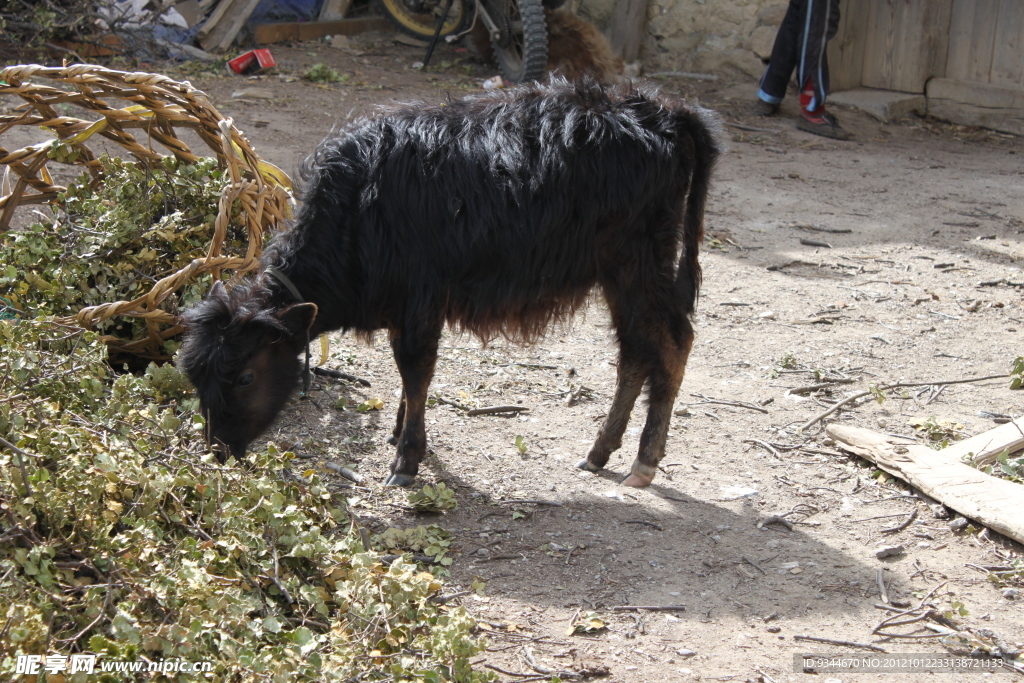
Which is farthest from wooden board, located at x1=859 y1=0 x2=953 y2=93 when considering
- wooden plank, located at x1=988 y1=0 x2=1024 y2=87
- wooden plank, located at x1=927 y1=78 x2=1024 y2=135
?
wooden plank, located at x1=988 y1=0 x2=1024 y2=87

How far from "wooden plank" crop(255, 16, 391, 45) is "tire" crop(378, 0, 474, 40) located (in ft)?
0.76

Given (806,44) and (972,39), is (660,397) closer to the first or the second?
(806,44)

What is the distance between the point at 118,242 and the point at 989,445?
4267 millimetres

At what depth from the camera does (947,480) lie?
3.71 m

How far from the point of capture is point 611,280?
381 centimetres

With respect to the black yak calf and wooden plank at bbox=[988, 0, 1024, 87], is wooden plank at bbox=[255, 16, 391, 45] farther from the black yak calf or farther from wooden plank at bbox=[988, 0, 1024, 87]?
the black yak calf

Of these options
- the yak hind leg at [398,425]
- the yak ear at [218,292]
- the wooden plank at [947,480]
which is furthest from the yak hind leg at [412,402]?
the wooden plank at [947,480]

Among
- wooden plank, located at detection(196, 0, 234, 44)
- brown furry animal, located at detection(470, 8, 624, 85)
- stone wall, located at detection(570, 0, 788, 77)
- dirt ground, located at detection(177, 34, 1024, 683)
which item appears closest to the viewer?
dirt ground, located at detection(177, 34, 1024, 683)

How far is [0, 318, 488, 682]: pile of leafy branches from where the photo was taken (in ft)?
7.85

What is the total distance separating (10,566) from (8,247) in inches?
99.4

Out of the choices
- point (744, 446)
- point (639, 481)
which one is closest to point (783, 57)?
point (744, 446)

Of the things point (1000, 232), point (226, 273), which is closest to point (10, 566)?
point (226, 273)

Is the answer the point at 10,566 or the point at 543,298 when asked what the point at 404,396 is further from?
the point at 10,566

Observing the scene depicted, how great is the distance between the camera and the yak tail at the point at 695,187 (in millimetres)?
3799
